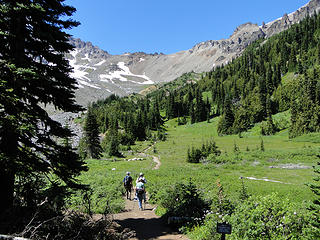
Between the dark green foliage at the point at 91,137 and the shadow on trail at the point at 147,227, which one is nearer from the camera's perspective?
the shadow on trail at the point at 147,227

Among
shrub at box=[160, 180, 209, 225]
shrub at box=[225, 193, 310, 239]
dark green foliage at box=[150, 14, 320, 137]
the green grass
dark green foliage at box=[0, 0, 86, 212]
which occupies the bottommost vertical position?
the green grass

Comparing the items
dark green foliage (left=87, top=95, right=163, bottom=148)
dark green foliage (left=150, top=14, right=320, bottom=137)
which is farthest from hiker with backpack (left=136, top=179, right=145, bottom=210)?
dark green foliage (left=150, top=14, right=320, bottom=137)

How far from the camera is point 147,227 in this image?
34.4ft

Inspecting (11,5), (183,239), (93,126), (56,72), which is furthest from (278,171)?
(93,126)

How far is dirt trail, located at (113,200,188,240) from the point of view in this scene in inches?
367

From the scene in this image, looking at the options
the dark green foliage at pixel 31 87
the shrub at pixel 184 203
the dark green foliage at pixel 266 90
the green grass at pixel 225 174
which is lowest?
the green grass at pixel 225 174

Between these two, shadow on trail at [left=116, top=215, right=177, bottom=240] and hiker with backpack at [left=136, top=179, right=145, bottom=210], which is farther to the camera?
hiker with backpack at [left=136, top=179, right=145, bottom=210]

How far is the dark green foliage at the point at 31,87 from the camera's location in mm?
7059

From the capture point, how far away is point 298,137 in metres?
59.1

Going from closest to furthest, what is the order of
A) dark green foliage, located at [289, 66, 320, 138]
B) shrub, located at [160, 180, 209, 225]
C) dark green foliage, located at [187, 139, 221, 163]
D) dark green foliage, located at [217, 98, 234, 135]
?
1. shrub, located at [160, 180, 209, 225]
2. dark green foliage, located at [187, 139, 221, 163]
3. dark green foliage, located at [289, 66, 320, 138]
4. dark green foliage, located at [217, 98, 234, 135]

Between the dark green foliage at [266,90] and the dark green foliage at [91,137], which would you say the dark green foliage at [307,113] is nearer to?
the dark green foliage at [266,90]

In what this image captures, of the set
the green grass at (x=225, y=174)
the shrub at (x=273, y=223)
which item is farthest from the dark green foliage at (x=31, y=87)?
the shrub at (x=273, y=223)

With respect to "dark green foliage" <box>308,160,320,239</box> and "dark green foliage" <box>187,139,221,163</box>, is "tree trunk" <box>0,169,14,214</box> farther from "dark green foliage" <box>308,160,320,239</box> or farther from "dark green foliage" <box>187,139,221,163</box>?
"dark green foliage" <box>187,139,221,163</box>

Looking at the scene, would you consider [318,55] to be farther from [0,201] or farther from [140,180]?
[0,201]
